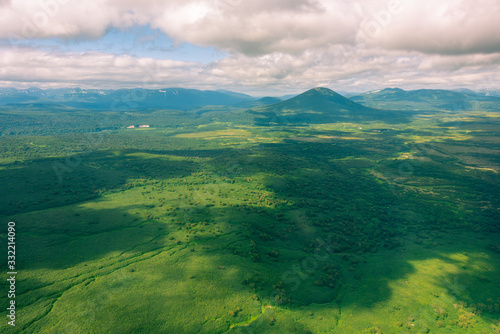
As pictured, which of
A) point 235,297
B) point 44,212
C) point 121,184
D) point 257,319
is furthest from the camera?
point 121,184

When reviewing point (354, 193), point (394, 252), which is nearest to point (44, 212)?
point (394, 252)

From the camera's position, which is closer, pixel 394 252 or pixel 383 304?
pixel 383 304

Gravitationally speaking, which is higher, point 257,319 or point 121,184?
point 257,319

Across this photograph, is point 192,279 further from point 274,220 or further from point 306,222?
point 306,222

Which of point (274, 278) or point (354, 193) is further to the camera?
point (354, 193)

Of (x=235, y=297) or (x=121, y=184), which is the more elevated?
(x=235, y=297)

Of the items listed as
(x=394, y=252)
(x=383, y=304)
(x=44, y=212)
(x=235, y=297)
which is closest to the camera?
(x=235, y=297)

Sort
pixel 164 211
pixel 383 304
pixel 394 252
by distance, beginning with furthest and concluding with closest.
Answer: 1. pixel 164 211
2. pixel 394 252
3. pixel 383 304

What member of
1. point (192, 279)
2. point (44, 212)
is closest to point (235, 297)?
point (192, 279)

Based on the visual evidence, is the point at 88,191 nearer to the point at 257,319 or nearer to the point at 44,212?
the point at 44,212

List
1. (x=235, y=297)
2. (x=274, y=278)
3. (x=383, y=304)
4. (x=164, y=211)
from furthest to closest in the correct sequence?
1. (x=164, y=211)
2. (x=274, y=278)
3. (x=383, y=304)
4. (x=235, y=297)
